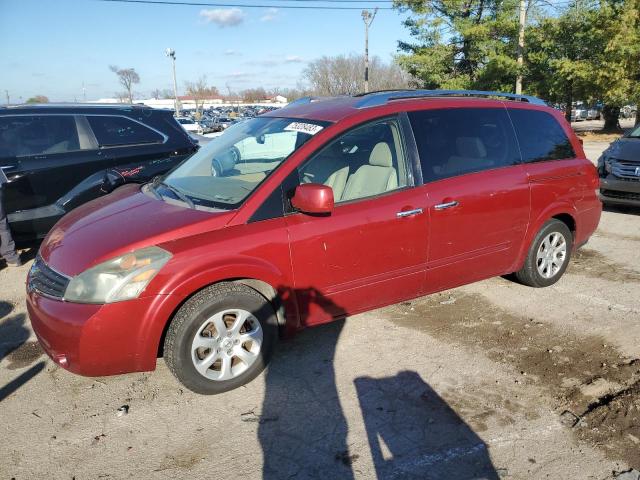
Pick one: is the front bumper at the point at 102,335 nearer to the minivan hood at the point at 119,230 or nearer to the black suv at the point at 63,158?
the minivan hood at the point at 119,230

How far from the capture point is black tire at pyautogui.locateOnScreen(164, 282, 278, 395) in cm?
297

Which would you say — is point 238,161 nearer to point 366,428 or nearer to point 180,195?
point 180,195

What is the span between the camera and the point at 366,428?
111 inches

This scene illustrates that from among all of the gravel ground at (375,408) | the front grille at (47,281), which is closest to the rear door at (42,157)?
the gravel ground at (375,408)

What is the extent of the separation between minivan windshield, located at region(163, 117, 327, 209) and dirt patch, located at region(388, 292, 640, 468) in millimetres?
1760

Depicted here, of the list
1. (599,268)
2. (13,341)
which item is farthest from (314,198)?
(599,268)

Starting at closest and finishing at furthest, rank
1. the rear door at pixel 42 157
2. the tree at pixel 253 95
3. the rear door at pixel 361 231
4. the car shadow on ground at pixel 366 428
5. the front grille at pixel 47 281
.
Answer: the car shadow on ground at pixel 366 428 → the front grille at pixel 47 281 → the rear door at pixel 361 231 → the rear door at pixel 42 157 → the tree at pixel 253 95

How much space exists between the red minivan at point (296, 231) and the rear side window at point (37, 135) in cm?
242

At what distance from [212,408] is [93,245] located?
4.10 ft

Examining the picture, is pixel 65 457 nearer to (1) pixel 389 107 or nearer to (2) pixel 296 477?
(2) pixel 296 477

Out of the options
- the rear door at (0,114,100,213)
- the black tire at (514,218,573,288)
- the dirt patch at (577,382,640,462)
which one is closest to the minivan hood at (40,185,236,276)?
the dirt patch at (577,382,640,462)

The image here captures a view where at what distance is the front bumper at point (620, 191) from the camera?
753 centimetres

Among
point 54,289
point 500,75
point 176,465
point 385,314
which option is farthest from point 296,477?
point 500,75

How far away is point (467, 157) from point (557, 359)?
1.69m
